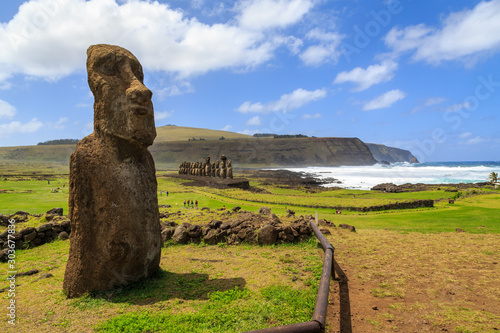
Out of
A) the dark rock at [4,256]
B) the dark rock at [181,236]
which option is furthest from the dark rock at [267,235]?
the dark rock at [4,256]

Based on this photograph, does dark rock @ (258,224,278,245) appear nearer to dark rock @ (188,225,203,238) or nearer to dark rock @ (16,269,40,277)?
dark rock @ (188,225,203,238)

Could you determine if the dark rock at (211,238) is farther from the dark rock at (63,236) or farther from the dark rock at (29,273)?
the dark rock at (63,236)

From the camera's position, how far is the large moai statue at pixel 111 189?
213 inches

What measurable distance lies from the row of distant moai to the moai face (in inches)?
1239

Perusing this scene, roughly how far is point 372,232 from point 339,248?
124 inches

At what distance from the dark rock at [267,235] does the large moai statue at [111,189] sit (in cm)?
383

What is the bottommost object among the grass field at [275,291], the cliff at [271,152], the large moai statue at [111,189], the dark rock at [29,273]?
the dark rock at [29,273]

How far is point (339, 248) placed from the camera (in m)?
8.66

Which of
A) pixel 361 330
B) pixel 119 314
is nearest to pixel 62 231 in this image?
pixel 119 314

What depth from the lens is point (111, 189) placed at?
549cm

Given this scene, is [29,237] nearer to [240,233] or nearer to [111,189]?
[111,189]

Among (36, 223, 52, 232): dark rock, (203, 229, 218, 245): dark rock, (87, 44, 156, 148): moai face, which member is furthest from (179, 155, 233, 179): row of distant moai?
(87, 44, 156, 148): moai face

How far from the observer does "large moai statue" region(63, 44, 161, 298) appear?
5410 mm

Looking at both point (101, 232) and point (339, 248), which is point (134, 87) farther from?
point (339, 248)
